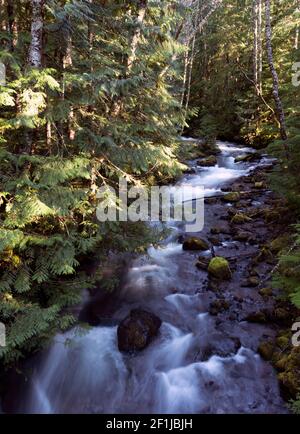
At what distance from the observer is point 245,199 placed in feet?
50.5

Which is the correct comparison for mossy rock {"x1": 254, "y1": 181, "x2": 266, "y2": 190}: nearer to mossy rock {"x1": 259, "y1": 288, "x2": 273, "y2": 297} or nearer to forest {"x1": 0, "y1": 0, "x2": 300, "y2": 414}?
forest {"x1": 0, "y1": 0, "x2": 300, "y2": 414}

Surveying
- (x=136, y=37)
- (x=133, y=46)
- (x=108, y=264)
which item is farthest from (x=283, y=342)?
(x=136, y=37)

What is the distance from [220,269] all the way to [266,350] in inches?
120

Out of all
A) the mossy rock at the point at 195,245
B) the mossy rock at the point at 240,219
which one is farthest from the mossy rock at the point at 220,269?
the mossy rock at the point at 240,219

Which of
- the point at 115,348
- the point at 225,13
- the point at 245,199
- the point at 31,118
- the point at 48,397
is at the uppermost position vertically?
the point at 225,13

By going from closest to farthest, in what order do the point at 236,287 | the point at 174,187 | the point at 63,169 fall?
the point at 63,169 < the point at 236,287 < the point at 174,187

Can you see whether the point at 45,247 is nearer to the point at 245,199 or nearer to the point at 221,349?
the point at 221,349

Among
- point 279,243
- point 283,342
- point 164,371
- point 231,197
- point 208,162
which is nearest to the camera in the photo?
point 283,342

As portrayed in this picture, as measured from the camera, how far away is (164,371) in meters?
7.48

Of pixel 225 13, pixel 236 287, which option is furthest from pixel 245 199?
pixel 225 13

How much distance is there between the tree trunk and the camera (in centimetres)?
616

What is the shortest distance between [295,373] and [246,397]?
1097 millimetres

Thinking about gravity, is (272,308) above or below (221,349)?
above

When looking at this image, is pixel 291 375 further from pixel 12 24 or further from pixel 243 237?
pixel 12 24
